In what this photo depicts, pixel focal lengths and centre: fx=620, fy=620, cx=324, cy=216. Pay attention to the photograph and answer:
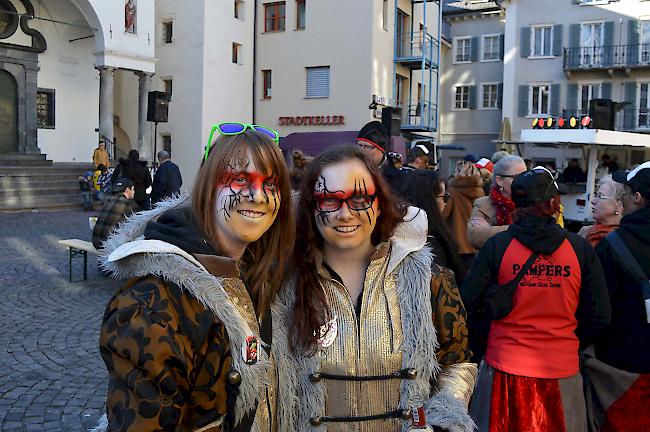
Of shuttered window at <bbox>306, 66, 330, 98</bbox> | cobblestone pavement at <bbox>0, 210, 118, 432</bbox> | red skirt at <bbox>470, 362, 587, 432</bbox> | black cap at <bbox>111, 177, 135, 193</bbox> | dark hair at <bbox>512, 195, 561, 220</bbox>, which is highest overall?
shuttered window at <bbox>306, 66, 330, 98</bbox>

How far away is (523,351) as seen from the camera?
3266mm

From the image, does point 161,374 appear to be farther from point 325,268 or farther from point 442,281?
point 442,281

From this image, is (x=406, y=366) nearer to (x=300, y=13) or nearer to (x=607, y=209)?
(x=607, y=209)

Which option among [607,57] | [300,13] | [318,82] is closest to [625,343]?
[318,82]

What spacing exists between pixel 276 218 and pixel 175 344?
612 mm

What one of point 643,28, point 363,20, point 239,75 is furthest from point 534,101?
point 239,75

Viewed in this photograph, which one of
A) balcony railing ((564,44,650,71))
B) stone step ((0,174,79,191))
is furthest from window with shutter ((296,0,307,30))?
balcony railing ((564,44,650,71))

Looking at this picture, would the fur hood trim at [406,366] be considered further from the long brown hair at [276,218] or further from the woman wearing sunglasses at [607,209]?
the woman wearing sunglasses at [607,209]

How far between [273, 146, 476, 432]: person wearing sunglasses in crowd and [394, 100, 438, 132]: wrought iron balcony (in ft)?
83.6

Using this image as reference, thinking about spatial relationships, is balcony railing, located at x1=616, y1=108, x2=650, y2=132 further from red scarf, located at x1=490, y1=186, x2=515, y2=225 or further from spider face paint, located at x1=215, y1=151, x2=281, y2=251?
spider face paint, located at x1=215, y1=151, x2=281, y2=251

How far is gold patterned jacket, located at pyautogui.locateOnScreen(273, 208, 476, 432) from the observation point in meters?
2.01

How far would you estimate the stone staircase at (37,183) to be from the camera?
1861 centimetres

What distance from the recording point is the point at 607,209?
4039 mm

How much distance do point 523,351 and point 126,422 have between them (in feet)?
7.68
